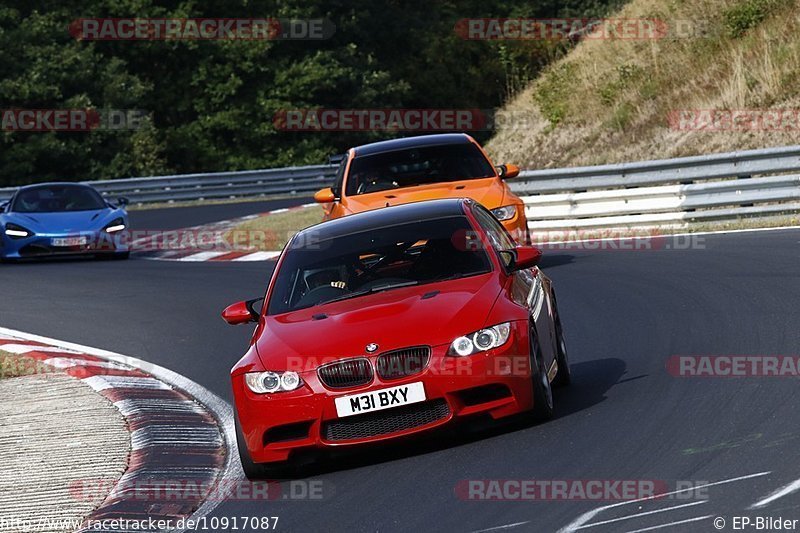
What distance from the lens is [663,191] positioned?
66.9 feet

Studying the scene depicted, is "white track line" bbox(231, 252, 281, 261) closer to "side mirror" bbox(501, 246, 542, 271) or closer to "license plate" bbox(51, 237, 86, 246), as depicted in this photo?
"license plate" bbox(51, 237, 86, 246)

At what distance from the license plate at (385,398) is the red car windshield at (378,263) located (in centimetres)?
115

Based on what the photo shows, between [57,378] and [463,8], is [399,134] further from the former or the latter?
[57,378]

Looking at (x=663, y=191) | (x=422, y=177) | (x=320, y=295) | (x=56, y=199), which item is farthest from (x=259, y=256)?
(x=320, y=295)

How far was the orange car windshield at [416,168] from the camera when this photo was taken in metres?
16.2

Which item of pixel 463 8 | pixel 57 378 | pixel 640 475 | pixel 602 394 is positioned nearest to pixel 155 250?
pixel 57 378

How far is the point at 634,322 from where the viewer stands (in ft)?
39.6

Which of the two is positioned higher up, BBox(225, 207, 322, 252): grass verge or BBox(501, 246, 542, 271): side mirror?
BBox(501, 246, 542, 271): side mirror

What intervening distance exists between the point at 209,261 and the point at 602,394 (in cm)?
1426

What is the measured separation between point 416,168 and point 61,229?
827cm

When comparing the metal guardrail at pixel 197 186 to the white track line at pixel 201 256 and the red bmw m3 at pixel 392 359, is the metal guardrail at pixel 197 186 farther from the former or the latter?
the red bmw m3 at pixel 392 359

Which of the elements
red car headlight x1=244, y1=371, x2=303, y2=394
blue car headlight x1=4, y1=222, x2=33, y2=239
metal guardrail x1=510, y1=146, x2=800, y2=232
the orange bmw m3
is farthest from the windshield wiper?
blue car headlight x1=4, y1=222, x2=33, y2=239

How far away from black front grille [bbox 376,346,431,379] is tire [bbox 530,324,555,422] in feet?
2.08

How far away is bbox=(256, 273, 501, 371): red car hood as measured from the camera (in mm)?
7906
